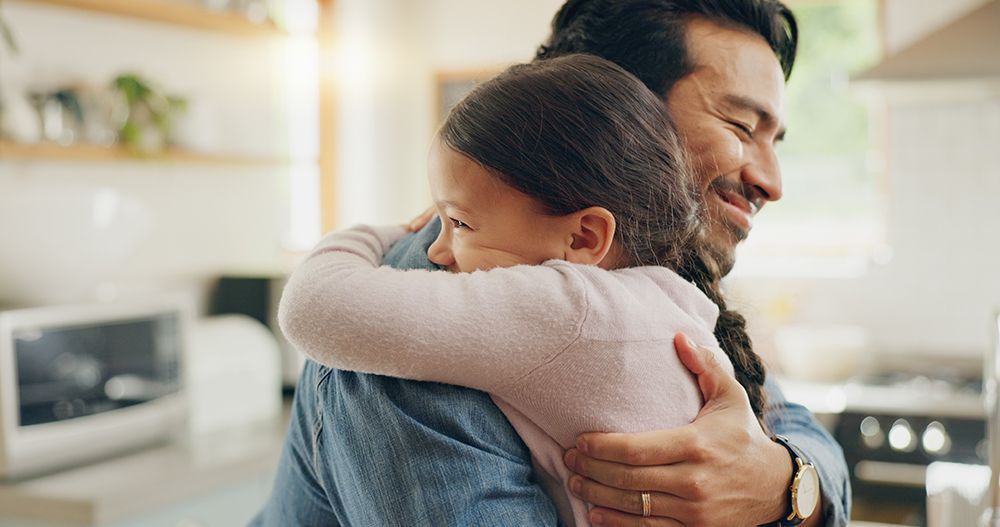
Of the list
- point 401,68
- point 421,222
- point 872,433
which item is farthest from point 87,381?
point 401,68

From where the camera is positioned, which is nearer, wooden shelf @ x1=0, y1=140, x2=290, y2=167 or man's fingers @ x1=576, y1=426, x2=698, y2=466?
man's fingers @ x1=576, y1=426, x2=698, y2=466

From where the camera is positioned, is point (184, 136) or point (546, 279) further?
point (184, 136)

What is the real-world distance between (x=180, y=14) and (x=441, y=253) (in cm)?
294

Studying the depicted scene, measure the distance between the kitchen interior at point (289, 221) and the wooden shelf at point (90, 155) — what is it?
0.01m

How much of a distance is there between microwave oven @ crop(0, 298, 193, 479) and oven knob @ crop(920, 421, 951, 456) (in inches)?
94.5

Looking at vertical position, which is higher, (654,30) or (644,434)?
(654,30)

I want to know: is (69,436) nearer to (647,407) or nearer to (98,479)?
(98,479)

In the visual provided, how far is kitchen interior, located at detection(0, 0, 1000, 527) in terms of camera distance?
8.50ft

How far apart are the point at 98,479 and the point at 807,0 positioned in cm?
347

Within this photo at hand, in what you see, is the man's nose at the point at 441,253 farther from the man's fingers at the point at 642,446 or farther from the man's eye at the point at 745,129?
the man's eye at the point at 745,129

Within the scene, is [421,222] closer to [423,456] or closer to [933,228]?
[423,456]

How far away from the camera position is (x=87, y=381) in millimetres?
2615

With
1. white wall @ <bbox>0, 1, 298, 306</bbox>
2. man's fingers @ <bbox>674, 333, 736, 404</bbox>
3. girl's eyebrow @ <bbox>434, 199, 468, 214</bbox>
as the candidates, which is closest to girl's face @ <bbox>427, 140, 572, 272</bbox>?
girl's eyebrow @ <bbox>434, 199, 468, 214</bbox>

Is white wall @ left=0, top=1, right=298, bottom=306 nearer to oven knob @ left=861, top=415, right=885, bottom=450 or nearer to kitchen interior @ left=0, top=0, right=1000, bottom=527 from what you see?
Answer: kitchen interior @ left=0, top=0, right=1000, bottom=527
